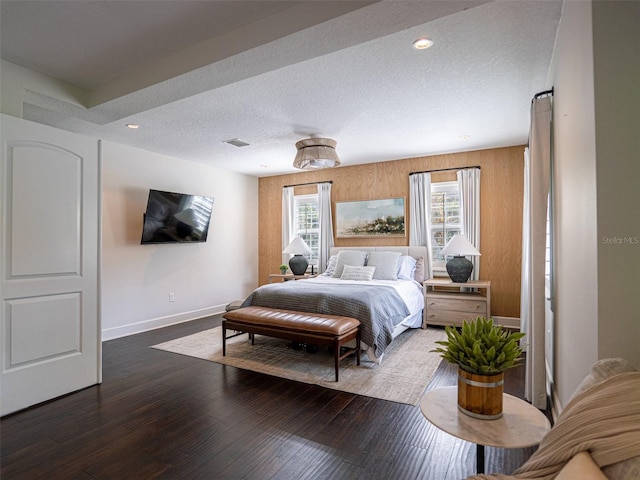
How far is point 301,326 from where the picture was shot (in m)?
3.27

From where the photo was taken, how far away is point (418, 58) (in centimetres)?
250

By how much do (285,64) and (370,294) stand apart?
2.39 metres

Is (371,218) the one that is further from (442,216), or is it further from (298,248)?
(298,248)

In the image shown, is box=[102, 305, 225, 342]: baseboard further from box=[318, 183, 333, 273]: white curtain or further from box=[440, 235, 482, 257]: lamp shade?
box=[440, 235, 482, 257]: lamp shade

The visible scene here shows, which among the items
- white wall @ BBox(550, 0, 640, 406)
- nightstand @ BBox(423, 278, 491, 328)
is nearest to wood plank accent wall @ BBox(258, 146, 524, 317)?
nightstand @ BBox(423, 278, 491, 328)

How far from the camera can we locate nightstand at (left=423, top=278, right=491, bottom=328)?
14.9 feet

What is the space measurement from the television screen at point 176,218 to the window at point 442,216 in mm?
3656

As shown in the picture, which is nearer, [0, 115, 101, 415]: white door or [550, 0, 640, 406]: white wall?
[550, 0, 640, 406]: white wall

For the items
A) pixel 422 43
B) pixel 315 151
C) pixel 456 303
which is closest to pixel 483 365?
pixel 422 43

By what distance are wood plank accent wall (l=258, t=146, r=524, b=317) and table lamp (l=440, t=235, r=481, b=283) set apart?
45 centimetres

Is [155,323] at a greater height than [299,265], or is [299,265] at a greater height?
[299,265]

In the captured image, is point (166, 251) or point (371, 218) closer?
point (166, 251)

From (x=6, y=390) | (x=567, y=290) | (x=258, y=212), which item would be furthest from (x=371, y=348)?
(x=258, y=212)

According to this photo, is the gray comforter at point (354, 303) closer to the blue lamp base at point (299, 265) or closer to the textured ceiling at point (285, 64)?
the blue lamp base at point (299, 265)
